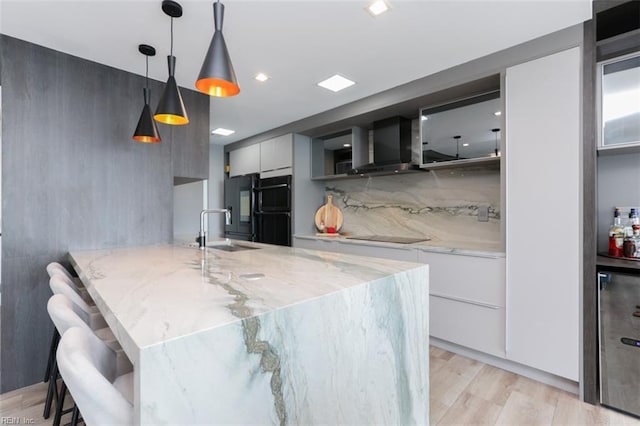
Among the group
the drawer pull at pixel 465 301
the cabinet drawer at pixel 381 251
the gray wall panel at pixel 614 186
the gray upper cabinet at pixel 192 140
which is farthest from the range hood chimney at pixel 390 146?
the gray upper cabinet at pixel 192 140

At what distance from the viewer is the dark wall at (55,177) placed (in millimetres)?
2037

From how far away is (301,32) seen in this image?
197 cm

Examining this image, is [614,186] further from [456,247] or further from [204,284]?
[204,284]

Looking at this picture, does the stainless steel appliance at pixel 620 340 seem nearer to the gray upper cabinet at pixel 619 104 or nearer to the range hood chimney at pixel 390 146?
the gray upper cabinet at pixel 619 104

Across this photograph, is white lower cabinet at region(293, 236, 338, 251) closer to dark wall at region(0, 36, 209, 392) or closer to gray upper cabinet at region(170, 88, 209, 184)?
gray upper cabinet at region(170, 88, 209, 184)

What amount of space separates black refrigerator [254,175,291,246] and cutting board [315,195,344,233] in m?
0.41

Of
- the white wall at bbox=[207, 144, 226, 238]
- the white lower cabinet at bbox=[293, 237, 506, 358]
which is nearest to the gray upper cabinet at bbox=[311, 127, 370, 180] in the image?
the white lower cabinet at bbox=[293, 237, 506, 358]

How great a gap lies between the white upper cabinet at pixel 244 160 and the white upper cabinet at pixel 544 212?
3.26 m

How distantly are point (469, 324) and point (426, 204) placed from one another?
1315 millimetres

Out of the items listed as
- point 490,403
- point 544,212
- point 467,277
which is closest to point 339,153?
point 467,277

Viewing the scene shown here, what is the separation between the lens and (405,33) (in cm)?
199

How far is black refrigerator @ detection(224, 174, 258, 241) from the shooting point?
175 inches

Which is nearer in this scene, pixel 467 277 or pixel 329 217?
pixel 467 277

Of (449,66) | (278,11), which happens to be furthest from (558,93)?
(278,11)
